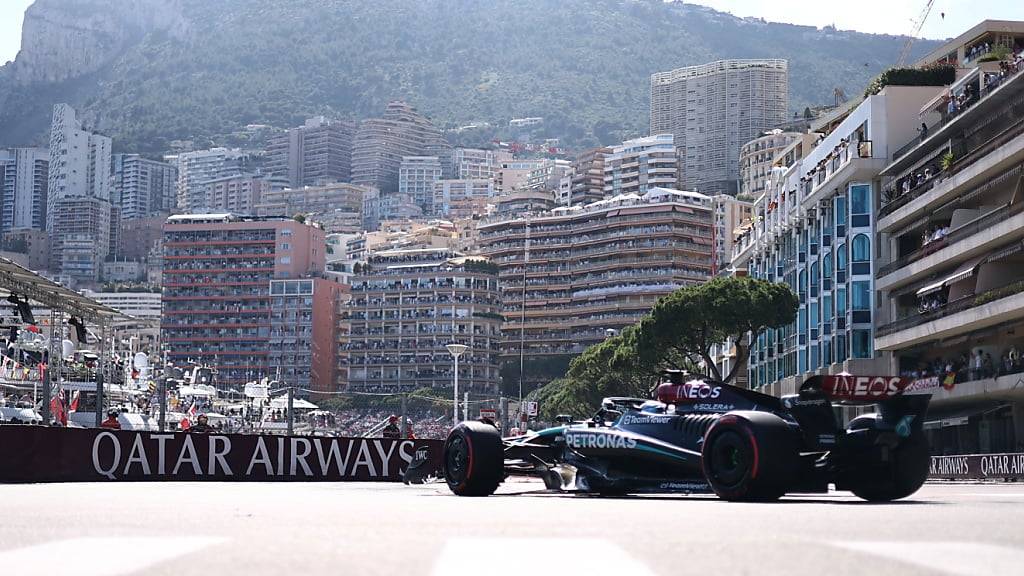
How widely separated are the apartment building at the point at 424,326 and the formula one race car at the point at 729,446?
161 meters

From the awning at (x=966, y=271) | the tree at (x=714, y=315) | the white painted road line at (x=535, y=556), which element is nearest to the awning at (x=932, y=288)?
the awning at (x=966, y=271)

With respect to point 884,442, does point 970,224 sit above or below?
above

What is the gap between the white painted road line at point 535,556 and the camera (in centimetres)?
712

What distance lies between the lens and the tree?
71562 millimetres

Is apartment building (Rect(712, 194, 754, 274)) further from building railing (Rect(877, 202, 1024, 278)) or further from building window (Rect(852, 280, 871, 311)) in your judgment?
building railing (Rect(877, 202, 1024, 278))

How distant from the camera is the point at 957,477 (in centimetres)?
4481

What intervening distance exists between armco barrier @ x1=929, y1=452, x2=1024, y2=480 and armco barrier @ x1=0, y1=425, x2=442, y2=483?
15938 millimetres

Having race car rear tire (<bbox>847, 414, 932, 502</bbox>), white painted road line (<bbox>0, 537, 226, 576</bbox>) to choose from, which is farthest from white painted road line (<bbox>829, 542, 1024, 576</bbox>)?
race car rear tire (<bbox>847, 414, 932, 502</bbox>)

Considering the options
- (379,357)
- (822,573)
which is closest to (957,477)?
(822,573)

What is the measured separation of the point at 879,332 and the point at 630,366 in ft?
54.1

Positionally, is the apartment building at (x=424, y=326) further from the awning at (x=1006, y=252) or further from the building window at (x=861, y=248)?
the awning at (x=1006, y=252)

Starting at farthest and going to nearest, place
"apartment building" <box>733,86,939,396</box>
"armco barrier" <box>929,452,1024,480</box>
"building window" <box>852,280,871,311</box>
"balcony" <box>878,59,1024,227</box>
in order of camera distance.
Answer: "building window" <box>852,280,871,311</box> < "apartment building" <box>733,86,939,396</box> < "balcony" <box>878,59,1024,227</box> < "armco barrier" <box>929,452,1024,480</box>

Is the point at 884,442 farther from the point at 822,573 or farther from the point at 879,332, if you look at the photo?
the point at 879,332

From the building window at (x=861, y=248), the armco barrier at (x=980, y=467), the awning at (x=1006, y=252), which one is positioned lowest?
the armco barrier at (x=980, y=467)
